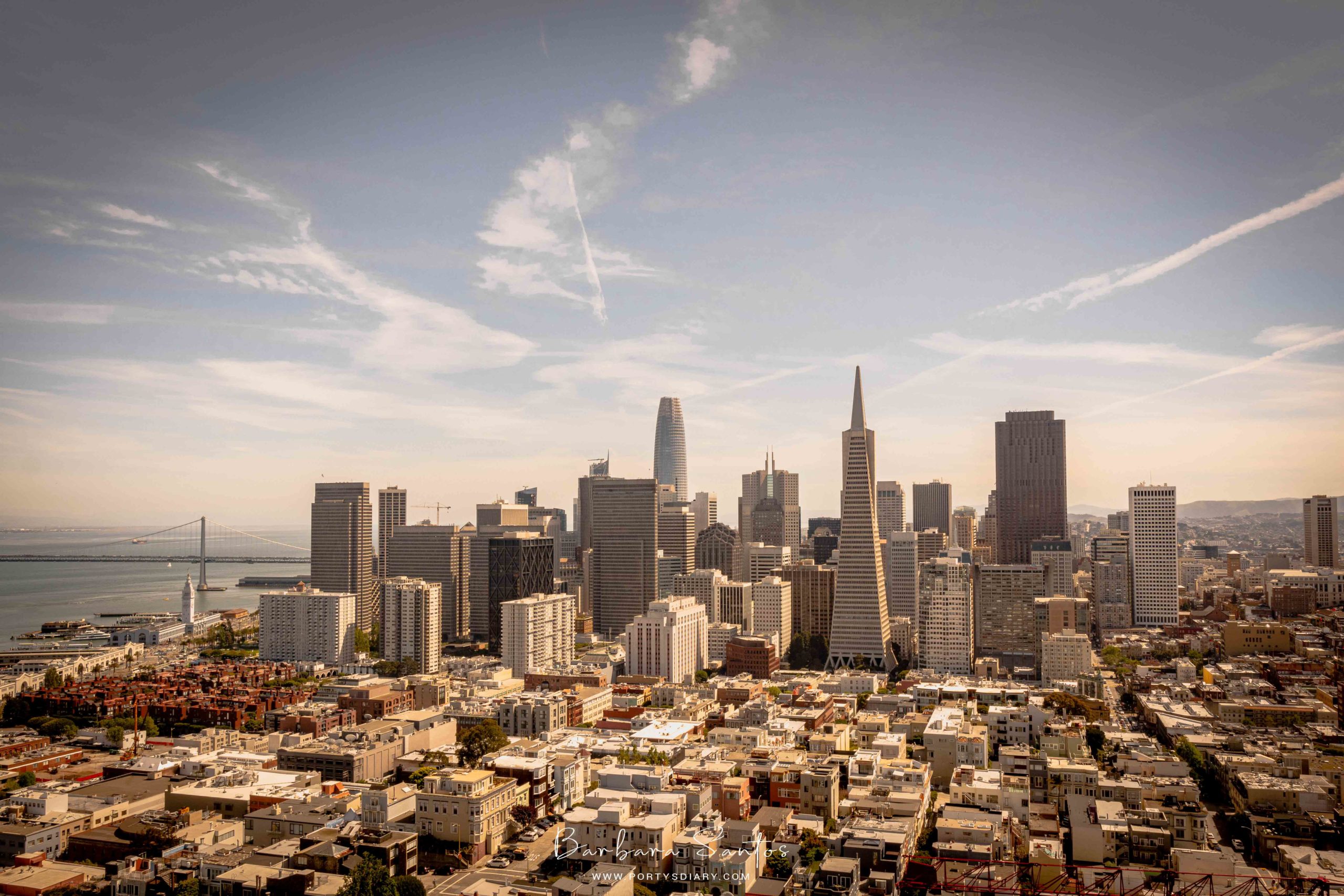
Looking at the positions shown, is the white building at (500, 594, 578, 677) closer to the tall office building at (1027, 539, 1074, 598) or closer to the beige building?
the beige building

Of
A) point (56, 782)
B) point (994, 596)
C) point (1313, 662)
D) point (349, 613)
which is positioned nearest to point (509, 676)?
point (349, 613)

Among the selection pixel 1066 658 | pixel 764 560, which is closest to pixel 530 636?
pixel 1066 658

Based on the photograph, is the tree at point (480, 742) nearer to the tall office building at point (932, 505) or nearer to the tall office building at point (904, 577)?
the tall office building at point (904, 577)

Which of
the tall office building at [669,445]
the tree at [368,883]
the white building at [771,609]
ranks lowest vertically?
the tree at [368,883]

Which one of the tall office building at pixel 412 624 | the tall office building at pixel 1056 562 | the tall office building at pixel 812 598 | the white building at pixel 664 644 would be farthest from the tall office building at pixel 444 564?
the tall office building at pixel 1056 562

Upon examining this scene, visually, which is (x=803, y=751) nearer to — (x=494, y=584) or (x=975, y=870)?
(x=975, y=870)

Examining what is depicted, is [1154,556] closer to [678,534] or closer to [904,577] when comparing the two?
[904,577]
